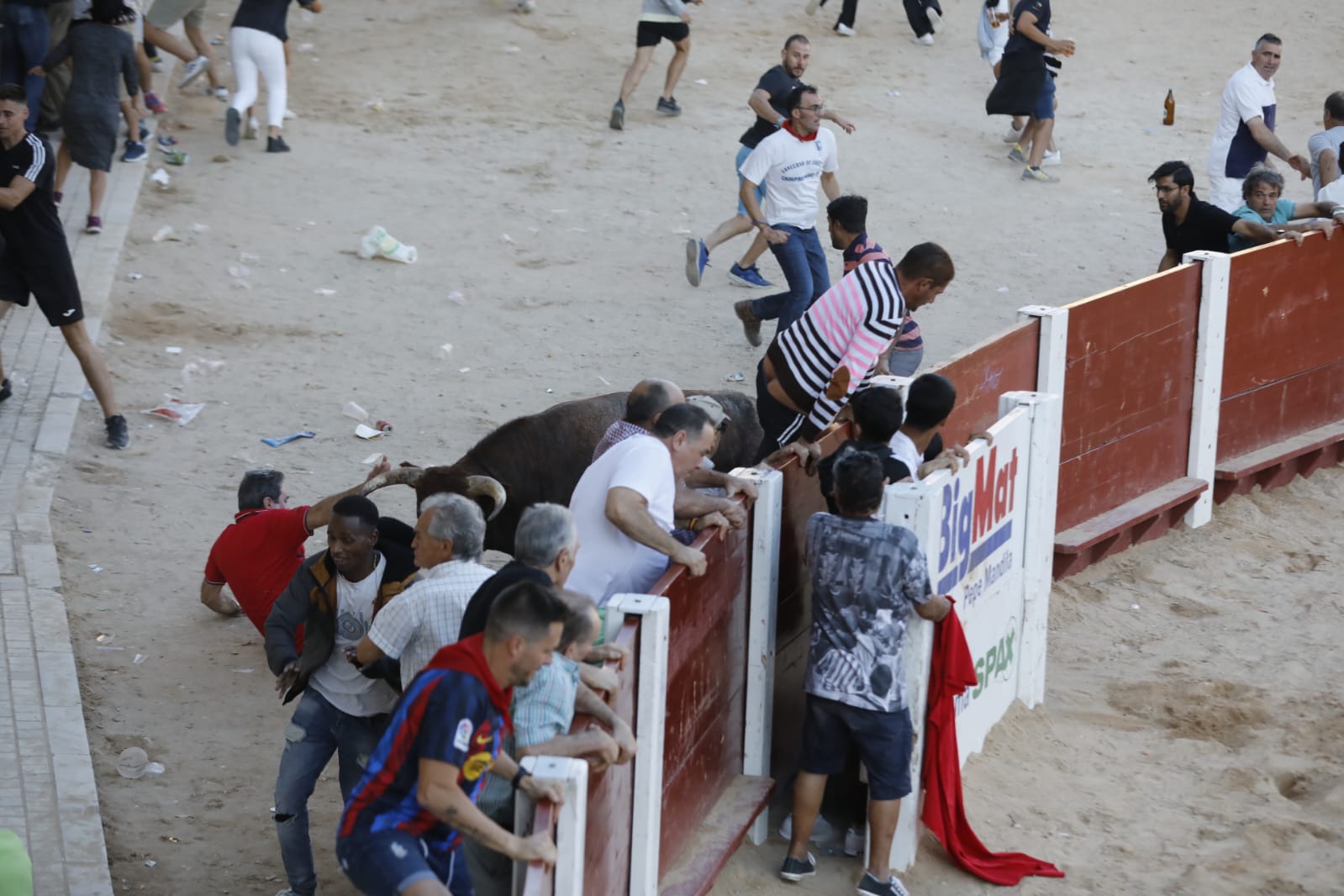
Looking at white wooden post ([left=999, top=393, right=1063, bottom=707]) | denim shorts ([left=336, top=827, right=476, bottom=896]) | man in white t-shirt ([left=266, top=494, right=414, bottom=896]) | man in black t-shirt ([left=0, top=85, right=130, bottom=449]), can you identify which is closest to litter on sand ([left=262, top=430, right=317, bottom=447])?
man in black t-shirt ([left=0, top=85, right=130, bottom=449])

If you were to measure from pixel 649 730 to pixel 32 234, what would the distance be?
5016mm

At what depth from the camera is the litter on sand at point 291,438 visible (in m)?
9.12

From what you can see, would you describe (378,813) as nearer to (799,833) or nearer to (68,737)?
(799,833)

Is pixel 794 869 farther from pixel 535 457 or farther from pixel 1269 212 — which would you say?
pixel 1269 212

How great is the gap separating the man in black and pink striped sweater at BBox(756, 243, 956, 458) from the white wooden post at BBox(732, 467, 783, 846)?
995mm

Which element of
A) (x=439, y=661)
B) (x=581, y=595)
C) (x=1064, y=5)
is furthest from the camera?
(x=1064, y=5)

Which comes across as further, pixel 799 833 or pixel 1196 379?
pixel 1196 379

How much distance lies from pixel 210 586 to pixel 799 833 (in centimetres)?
273

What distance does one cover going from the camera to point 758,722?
229 inches

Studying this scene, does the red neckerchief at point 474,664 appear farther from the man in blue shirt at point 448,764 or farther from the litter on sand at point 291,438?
the litter on sand at point 291,438

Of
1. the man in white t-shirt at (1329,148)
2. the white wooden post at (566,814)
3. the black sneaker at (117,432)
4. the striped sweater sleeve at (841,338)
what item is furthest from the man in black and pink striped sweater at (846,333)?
the man in white t-shirt at (1329,148)

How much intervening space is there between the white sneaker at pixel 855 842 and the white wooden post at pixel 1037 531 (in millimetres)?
1346

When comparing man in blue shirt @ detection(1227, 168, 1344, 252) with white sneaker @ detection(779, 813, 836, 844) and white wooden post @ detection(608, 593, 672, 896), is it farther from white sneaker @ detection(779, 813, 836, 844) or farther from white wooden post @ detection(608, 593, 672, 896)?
white wooden post @ detection(608, 593, 672, 896)

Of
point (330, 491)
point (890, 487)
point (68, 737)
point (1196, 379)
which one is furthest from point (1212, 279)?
point (68, 737)
